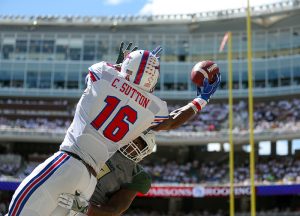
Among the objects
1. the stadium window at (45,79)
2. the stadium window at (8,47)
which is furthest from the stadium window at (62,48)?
the stadium window at (8,47)

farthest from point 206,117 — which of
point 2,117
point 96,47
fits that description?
point 2,117

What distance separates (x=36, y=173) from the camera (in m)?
3.85

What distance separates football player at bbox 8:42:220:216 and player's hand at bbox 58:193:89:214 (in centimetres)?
4

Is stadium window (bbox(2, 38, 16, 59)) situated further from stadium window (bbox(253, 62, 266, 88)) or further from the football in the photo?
the football

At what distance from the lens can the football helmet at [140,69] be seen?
4.20 meters

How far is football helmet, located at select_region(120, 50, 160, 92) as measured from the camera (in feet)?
13.8

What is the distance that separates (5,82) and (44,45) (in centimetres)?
382

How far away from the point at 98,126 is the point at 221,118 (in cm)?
2798

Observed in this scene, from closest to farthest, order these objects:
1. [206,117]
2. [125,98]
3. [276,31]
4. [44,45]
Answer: [125,98], [206,117], [276,31], [44,45]

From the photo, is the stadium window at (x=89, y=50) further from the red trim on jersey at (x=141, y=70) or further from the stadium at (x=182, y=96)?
the red trim on jersey at (x=141, y=70)

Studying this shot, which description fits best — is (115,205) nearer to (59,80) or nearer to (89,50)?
(59,80)

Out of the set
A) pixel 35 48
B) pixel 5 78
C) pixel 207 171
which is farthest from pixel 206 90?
pixel 35 48

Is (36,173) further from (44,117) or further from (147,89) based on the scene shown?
(44,117)

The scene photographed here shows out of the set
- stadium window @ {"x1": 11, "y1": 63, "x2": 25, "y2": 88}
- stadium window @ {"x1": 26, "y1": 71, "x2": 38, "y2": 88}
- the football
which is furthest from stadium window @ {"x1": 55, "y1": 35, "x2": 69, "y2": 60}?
the football
